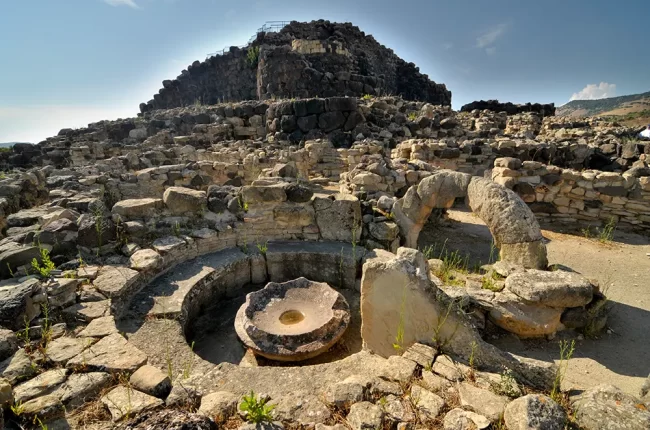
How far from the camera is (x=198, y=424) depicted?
6.64ft

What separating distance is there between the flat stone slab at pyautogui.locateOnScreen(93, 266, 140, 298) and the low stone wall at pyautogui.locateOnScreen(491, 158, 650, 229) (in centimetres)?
770

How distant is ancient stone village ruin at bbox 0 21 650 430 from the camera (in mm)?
2309

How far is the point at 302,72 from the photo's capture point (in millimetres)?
19750

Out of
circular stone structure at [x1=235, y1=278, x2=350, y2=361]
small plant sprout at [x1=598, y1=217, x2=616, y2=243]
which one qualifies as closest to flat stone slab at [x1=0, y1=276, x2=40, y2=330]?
circular stone structure at [x1=235, y1=278, x2=350, y2=361]

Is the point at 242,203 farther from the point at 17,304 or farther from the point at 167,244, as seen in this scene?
the point at 17,304

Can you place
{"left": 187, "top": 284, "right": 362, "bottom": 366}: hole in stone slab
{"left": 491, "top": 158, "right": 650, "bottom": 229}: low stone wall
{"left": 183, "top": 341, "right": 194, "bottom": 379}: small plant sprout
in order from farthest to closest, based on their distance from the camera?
{"left": 491, "top": 158, "right": 650, "bottom": 229}: low stone wall < {"left": 187, "top": 284, "right": 362, "bottom": 366}: hole in stone slab < {"left": 183, "top": 341, "right": 194, "bottom": 379}: small plant sprout

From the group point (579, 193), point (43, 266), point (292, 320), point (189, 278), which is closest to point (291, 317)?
point (292, 320)

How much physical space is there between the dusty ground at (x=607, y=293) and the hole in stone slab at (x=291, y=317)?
7.56 ft

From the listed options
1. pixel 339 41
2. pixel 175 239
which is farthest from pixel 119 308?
pixel 339 41

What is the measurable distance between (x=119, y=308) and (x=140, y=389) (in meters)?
1.59

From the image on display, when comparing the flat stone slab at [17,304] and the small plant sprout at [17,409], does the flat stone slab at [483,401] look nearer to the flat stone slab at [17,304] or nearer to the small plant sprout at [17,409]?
the small plant sprout at [17,409]

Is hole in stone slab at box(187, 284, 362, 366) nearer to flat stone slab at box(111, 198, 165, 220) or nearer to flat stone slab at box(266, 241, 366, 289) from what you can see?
flat stone slab at box(266, 241, 366, 289)

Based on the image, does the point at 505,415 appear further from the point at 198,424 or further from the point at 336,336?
the point at 336,336

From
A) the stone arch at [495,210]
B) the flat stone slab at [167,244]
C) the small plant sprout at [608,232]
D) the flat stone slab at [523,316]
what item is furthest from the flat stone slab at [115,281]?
the small plant sprout at [608,232]
